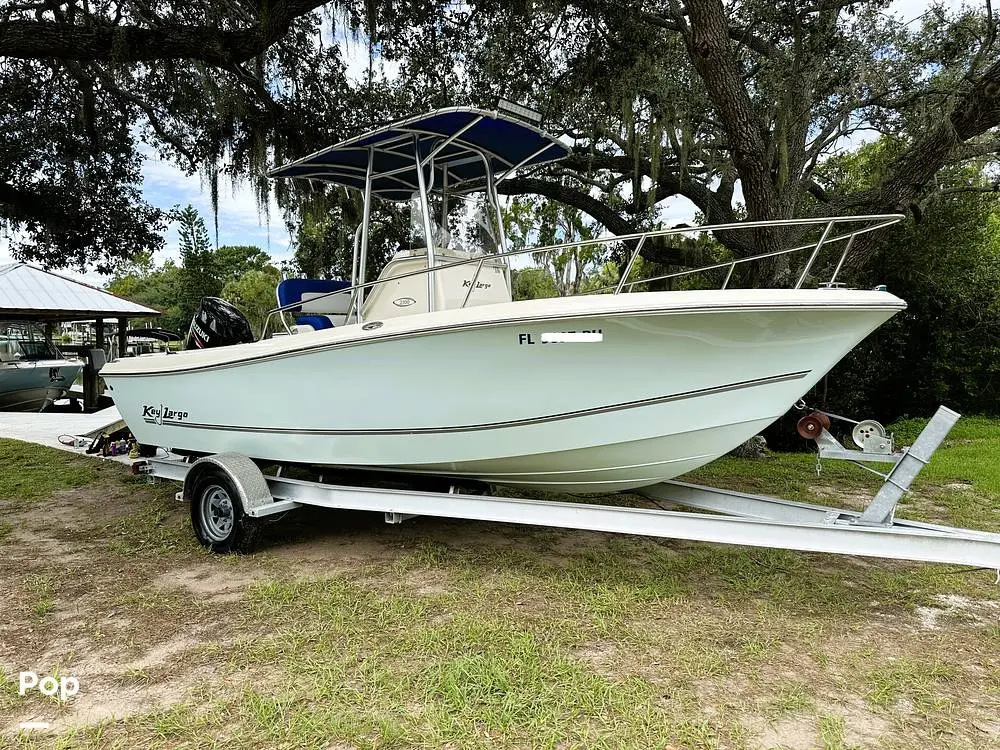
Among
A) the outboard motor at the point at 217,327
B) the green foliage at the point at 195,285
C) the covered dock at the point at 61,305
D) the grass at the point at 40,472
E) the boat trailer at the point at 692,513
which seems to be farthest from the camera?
the green foliage at the point at 195,285

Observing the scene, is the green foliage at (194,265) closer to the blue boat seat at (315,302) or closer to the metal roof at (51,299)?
the metal roof at (51,299)

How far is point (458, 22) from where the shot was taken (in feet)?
25.3

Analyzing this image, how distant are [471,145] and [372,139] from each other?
0.70 m

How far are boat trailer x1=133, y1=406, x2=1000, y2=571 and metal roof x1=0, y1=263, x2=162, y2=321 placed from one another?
39.1 feet

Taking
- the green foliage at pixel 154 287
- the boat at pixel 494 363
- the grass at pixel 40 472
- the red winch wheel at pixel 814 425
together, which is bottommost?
the grass at pixel 40 472

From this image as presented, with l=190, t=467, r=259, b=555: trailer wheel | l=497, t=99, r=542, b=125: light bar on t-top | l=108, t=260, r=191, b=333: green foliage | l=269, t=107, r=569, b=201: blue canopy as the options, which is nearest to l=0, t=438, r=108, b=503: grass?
l=190, t=467, r=259, b=555: trailer wheel

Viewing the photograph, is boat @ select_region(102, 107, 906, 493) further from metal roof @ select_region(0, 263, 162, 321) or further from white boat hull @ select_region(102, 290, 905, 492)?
metal roof @ select_region(0, 263, 162, 321)

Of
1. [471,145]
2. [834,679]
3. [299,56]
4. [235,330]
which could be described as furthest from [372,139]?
[299,56]

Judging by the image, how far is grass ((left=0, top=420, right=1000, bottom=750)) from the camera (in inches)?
91.6

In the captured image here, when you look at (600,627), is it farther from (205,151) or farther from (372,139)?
(205,151)

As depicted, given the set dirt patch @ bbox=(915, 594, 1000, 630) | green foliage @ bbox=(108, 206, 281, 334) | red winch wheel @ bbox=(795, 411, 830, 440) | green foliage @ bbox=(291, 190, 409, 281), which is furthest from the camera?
green foliage @ bbox=(108, 206, 281, 334)

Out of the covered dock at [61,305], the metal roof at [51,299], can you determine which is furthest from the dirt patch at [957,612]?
the metal roof at [51,299]

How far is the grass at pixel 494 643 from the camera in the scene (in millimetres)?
2326

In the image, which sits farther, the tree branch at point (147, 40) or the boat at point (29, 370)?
the boat at point (29, 370)
